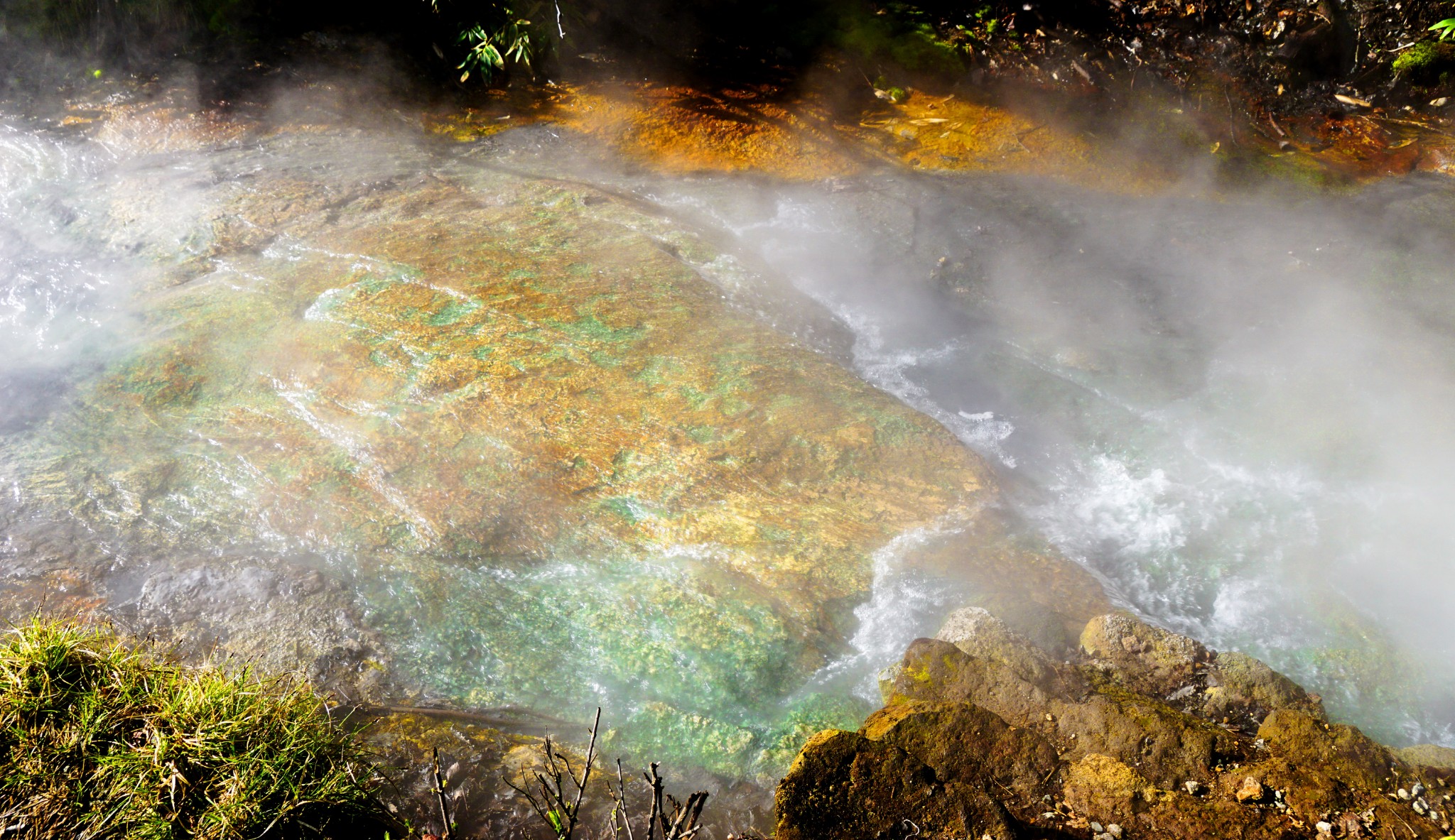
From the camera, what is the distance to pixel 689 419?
4617 millimetres

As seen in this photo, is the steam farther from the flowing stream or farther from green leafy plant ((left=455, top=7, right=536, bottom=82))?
green leafy plant ((left=455, top=7, right=536, bottom=82))

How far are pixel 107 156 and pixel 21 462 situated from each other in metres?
4.43

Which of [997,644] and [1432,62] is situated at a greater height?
[1432,62]

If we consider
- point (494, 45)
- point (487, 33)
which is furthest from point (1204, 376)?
point (487, 33)

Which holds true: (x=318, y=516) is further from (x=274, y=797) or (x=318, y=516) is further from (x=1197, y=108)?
(x=1197, y=108)

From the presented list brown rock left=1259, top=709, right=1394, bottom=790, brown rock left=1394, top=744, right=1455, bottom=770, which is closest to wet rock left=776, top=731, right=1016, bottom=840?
brown rock left=1259, top=709, right=1394, bottom=790

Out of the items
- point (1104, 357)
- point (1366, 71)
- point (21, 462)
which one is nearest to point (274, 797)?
point (21, 462)

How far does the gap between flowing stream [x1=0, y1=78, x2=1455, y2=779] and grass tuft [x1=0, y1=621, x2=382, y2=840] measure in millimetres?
836

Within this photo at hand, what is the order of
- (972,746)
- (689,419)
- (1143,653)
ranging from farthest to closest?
(689,419) < (1143,653) < (972,746)

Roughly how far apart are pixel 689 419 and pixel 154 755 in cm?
290

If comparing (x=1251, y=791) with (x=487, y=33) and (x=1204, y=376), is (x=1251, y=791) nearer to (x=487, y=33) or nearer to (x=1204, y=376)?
(x=1204, y=376)

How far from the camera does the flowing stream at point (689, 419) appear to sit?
12.2 ft

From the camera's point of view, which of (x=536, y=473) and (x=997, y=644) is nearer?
(x=997, y=644)

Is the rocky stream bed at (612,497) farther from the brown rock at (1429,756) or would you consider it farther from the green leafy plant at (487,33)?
the green leafy plant at (487,33)
